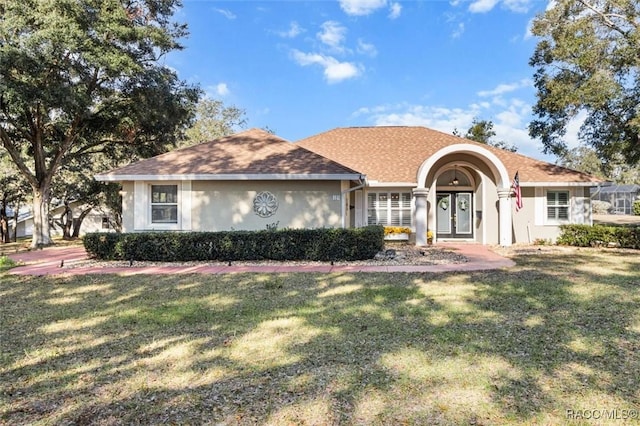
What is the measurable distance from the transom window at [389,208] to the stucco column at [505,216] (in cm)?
388

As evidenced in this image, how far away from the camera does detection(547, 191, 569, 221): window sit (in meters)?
17.7

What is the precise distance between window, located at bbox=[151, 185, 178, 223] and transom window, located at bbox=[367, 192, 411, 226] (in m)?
8.59

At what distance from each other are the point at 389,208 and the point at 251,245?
8.50 metres

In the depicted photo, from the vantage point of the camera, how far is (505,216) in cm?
1622

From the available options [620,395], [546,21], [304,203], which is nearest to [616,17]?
[546,21]

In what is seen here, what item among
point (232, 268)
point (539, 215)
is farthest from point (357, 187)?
point (539, 215)

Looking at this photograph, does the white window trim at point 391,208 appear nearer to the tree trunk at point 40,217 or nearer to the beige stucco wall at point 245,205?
the beige stucco wall at point 245,205

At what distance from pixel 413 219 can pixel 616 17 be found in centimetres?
1073

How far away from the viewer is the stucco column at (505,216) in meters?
16.1

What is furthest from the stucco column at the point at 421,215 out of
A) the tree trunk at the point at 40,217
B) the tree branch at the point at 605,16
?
the tree trunk at the point at 40,217

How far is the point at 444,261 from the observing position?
11750 millimetres

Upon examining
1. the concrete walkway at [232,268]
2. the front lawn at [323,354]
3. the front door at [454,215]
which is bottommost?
the front lawn at [323,354]

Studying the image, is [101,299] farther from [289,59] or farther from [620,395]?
[289,59]

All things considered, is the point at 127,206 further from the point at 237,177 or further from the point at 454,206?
the point at 454,206
